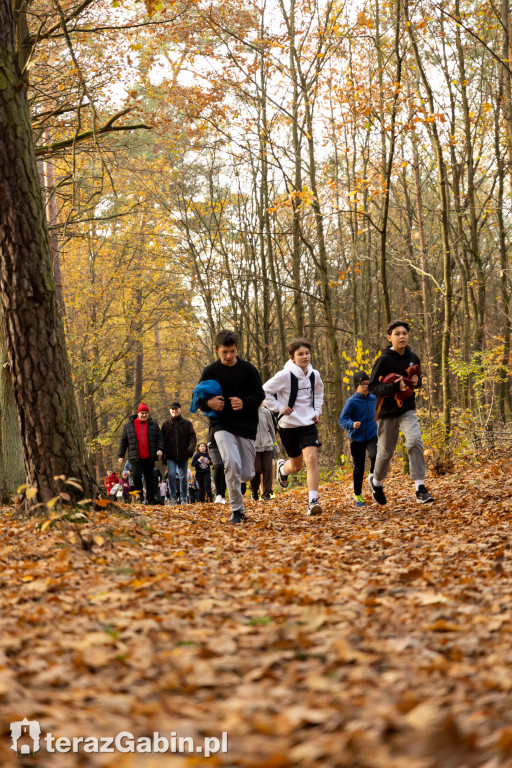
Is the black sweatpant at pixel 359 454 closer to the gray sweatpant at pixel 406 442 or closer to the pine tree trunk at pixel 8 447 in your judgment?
the gray sweatpant at pixel 406 442

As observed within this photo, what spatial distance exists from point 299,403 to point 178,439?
6.34 metres

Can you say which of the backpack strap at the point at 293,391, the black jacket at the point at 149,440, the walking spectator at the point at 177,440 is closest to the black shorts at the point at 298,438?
the backpack strap at the point at 293,391

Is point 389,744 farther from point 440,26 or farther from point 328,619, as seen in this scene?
point 440,26

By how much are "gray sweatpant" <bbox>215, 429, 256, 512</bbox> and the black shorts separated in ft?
2.40

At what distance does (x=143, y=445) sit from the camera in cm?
1302

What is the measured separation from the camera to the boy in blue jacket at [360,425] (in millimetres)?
9883

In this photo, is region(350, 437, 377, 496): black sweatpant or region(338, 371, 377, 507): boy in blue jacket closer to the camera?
region(338, 371, 377, 507): boy in blue jacket

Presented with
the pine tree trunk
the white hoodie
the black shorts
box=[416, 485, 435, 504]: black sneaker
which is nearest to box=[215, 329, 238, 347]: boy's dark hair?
the white hoodie

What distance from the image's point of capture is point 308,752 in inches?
86.5

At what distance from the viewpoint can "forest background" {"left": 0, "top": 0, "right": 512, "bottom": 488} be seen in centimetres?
1198

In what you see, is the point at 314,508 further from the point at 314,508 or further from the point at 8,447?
the point at 8,447

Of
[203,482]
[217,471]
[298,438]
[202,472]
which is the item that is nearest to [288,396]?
[298,438]

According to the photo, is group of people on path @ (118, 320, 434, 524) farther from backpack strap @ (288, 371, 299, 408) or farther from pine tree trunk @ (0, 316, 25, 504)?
pine tree trunk @ (0, 316, 25, 504)

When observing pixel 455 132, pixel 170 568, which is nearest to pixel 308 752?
pixel 170 568
